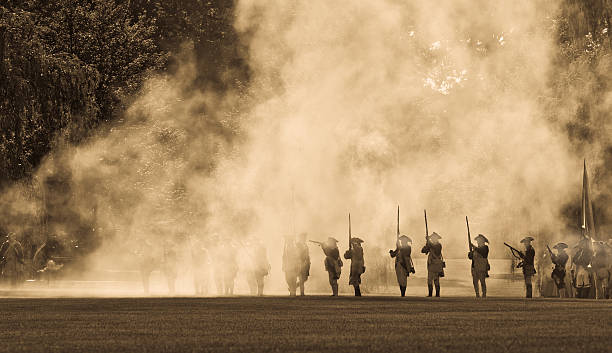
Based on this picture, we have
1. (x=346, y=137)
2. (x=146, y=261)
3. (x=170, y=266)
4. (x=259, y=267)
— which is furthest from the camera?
(x=346, y=137)

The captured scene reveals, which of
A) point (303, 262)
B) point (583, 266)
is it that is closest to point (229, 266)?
point (303, 262)

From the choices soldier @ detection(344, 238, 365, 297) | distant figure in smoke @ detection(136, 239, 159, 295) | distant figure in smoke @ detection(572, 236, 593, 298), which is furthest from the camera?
distant figure in smoke @ detection(136, 239, 159, 295)

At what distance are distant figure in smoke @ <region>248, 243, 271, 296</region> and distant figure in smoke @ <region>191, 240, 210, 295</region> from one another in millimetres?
2599

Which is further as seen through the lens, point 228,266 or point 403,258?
point 228,266

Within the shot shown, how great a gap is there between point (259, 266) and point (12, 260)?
9.30 m

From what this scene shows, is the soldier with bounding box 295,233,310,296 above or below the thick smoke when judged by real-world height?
below

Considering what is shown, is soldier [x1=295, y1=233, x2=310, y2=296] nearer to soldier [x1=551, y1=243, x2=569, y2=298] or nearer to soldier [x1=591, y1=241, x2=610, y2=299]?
soldier [x1=551, y1=243, x2=569, y2=298]

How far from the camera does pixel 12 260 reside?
3788cm

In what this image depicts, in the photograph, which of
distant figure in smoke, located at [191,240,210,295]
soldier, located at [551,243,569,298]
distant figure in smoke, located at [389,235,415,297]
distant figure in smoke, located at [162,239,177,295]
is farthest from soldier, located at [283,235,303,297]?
soldier, located at [551,243,569,298]

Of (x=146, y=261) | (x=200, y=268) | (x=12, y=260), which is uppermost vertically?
(x=12, y=260)

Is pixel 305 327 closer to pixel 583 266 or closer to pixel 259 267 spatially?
pixel 583 266

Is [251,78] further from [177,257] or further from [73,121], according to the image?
[73,121]

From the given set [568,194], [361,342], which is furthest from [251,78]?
[361,342]

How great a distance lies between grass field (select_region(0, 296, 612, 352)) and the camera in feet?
40.8
